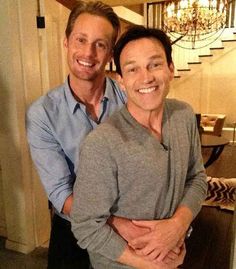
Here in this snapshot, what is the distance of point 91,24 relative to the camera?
1099 millimetres

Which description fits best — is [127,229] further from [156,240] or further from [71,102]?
[71,102]

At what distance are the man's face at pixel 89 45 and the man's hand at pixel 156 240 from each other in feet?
2.00

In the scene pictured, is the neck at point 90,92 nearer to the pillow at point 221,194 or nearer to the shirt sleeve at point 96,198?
the shirt sleeve at point 96,198

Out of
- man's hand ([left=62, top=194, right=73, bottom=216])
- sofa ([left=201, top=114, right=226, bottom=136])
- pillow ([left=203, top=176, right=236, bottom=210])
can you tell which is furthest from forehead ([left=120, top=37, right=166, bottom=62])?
sofa ([left=201, top=114, right=226, bottom=136])

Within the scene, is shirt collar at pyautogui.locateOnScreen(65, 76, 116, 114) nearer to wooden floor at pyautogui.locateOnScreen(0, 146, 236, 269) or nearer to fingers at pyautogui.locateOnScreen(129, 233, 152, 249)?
fingers at pyautogui.locateOnScreen(129, 233, 152, 249)

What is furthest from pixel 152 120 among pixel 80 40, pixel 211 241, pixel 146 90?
pixel 211 241

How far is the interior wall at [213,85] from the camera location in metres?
6.40

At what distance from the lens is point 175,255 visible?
90 cm

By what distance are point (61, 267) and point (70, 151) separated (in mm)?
512

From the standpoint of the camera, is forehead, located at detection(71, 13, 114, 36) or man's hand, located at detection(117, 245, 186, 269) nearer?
man's hand, located at detection(117, 245, 186, 269)

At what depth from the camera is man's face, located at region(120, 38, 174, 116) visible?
846 mm

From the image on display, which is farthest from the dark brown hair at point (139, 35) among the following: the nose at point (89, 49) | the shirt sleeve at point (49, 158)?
the shirt sleeve at point (49, 158)

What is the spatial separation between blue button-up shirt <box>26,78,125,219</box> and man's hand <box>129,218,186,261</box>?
0.34 meters

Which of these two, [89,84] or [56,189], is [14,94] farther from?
[56,189]
